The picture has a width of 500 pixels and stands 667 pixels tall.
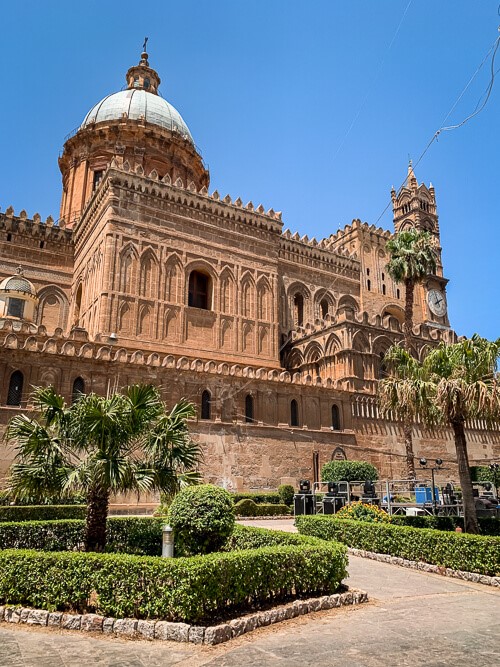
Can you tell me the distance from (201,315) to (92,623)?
24673mm

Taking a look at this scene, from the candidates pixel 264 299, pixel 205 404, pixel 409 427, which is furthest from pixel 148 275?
pixel 409 427

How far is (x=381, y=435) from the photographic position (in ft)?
100

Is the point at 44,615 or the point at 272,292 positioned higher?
the point at 272,292

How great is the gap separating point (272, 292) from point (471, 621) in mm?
27541

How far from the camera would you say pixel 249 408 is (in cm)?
2681

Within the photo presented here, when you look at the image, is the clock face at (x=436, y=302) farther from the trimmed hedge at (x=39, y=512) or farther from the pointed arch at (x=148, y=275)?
the trimmed hedge at (x=39, y=512)

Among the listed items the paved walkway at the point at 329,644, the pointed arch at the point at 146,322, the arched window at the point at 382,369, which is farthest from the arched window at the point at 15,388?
the arched window at the point at 382,369

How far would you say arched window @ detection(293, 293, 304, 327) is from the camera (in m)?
38.5

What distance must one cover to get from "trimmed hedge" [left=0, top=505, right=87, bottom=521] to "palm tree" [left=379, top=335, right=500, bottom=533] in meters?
10.7

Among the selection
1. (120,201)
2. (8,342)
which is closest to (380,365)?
(120,201)

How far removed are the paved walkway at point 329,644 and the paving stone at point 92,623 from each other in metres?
0.17

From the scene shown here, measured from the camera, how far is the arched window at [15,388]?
21.8 meters

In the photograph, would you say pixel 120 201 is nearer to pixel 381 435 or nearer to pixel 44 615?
pixel 381 435

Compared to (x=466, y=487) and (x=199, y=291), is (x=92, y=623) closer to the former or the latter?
(x=466, y=487)
